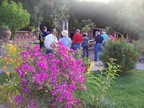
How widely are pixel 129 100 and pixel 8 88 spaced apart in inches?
111

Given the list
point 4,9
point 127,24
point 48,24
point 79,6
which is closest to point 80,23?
point 79,6

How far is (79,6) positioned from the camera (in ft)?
76.0

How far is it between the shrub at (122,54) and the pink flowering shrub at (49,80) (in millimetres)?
4909

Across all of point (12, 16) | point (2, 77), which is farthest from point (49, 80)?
point (12, 16)

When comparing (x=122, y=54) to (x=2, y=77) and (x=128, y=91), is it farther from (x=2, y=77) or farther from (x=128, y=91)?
(x=2, y=77)

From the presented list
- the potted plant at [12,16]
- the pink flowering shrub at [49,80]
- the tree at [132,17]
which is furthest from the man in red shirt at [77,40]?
the pink flowering shrub at [49,80]

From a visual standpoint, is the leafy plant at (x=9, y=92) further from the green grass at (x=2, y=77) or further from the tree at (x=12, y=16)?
the tree at (x=12, y=16)

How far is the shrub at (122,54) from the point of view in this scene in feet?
29.0

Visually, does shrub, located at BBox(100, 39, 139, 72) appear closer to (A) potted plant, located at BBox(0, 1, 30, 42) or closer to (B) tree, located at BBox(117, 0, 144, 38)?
(A) potted plant, located at BBox(0, 1, 30, 42)

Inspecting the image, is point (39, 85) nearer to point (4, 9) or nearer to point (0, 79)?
point (0, 79)

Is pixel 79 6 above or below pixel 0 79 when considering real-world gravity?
above

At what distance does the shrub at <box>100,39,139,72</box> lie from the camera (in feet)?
29.0

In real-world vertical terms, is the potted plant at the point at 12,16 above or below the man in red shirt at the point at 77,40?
above

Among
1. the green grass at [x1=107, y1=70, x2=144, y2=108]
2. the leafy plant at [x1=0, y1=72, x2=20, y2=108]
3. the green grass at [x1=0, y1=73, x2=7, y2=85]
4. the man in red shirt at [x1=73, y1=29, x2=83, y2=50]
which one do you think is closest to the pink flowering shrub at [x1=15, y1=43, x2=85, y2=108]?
the leafy plant at [x1=0, y1=72, x2=20, y2=108]
